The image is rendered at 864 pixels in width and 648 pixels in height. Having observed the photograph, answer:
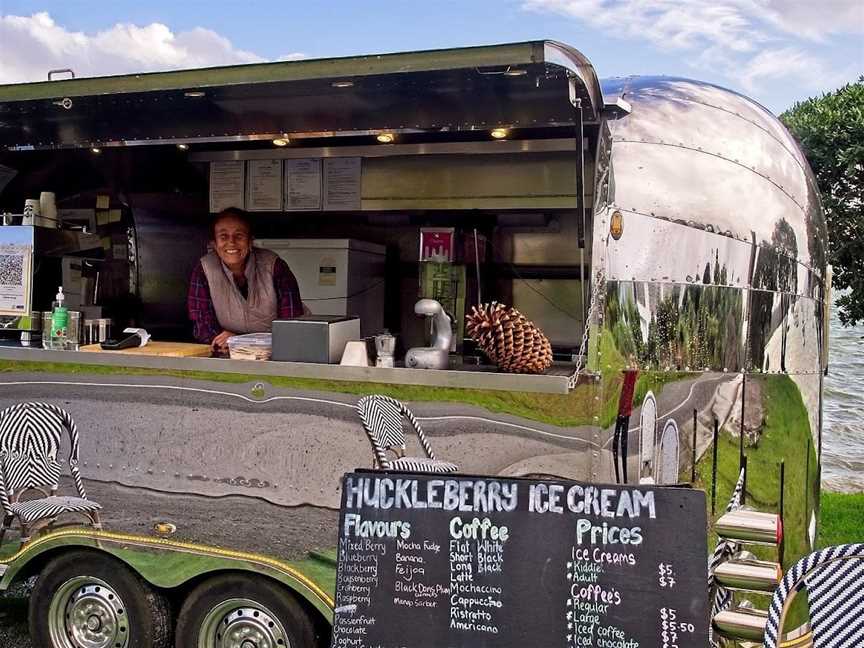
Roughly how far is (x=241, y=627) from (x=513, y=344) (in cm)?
168

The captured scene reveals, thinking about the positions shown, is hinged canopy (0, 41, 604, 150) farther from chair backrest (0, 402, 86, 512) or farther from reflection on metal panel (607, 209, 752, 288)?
chair backrest (0, 402, 86, 512)

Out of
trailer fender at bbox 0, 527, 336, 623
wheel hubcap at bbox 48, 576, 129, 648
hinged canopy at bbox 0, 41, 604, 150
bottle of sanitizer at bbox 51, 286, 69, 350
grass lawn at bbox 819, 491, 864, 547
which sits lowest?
grass lawn at bbox 819, 491, 864, 547

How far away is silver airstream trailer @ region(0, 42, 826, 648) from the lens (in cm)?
290

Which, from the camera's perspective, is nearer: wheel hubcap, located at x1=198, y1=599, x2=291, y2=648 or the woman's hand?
wheel hubcap, located at x1=198, y1=599, x2=291, y2=648

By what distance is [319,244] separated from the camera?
536cm

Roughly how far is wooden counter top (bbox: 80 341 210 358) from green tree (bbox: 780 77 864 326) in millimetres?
5546

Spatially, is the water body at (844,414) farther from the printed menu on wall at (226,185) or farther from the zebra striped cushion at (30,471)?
the zebra striped cushion at (30,471)

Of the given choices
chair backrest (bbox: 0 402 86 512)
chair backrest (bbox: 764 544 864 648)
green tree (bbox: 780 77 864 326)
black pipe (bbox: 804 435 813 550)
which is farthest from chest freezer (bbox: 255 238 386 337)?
green tree (bbox: 780 77 864 326)

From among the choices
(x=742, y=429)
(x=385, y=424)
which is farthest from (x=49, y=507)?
(x=742, y=429)

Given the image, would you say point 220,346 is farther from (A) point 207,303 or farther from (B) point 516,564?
(B) point 516,564

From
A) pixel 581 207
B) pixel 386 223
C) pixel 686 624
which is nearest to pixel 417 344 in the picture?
pixel 386 223

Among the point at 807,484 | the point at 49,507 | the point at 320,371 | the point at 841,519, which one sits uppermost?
the point at 320,371

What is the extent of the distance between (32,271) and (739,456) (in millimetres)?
3465

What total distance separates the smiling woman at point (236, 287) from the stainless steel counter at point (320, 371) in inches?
41.6
